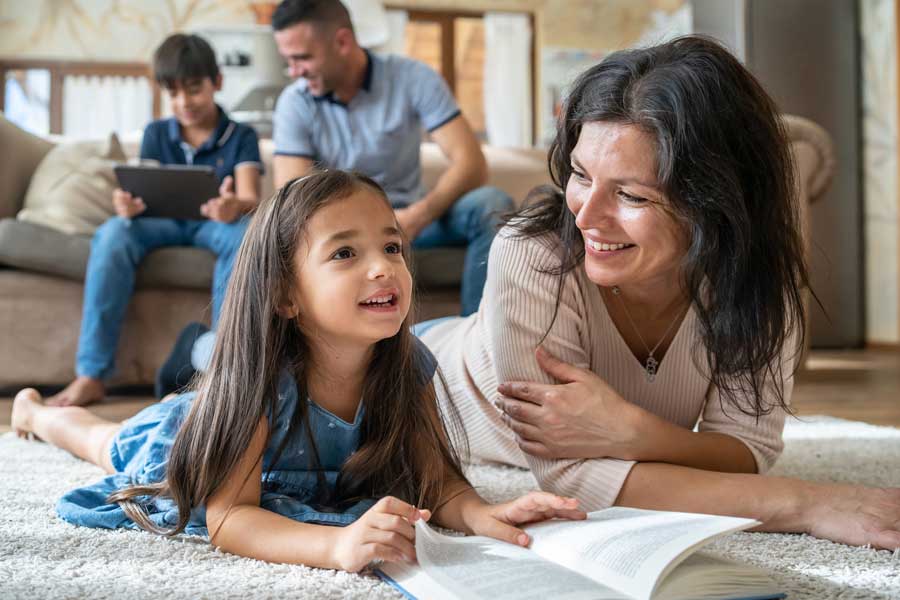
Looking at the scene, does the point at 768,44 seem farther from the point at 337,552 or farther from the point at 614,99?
the point at 337,552

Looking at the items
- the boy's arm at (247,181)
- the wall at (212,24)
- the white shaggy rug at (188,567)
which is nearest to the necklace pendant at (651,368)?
the white shaggy rug at (188,567)

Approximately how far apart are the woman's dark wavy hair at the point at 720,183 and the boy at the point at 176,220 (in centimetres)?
137

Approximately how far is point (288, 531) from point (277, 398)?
0.16m

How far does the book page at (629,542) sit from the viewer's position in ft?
2.21

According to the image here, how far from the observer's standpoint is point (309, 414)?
1024 mm

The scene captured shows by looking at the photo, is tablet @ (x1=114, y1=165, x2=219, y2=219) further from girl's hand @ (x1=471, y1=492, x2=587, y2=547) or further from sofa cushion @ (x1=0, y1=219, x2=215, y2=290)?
girl's hand @ (x1=471, y1=492, x2=587, y2=547)

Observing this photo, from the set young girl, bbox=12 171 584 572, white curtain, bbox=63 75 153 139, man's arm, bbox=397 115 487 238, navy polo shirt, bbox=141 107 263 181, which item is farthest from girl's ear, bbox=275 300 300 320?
white curtain, bbox=63 75 153 139

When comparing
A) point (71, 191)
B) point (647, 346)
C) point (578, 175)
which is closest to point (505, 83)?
point (71, 191)

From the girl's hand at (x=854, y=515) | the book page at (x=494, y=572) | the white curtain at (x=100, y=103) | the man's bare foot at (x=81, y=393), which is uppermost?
the white curtain at (x=100, y=103)

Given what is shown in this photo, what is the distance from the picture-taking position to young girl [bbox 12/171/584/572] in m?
0.91

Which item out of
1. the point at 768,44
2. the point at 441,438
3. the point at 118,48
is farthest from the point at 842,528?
the point at 118,48

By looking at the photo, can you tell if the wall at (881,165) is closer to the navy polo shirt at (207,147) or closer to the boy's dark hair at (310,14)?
the boy's dark hair at (310,14)

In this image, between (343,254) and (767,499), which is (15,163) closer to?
(343,254)

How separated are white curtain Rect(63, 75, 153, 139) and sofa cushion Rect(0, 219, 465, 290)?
16.6 feet
